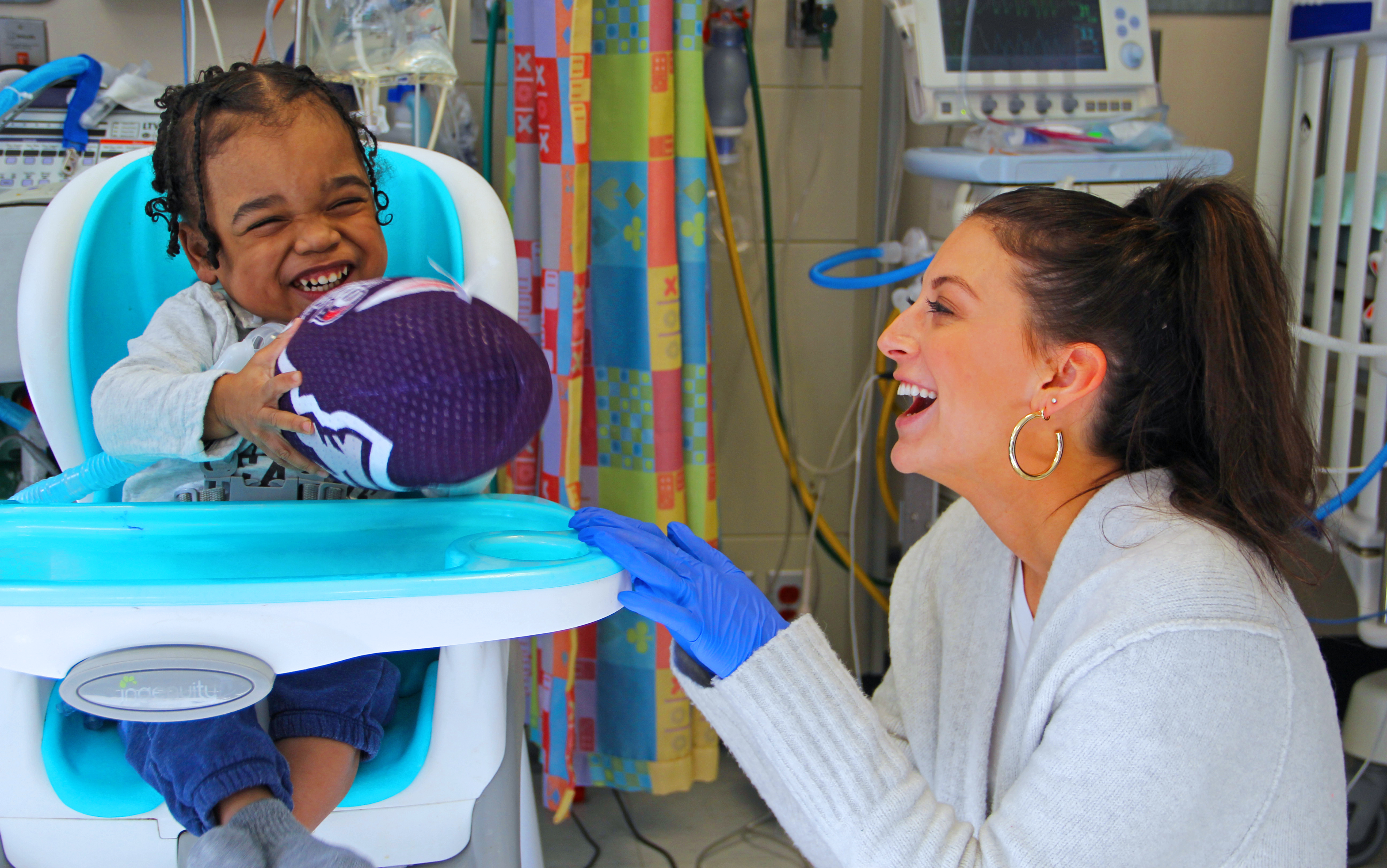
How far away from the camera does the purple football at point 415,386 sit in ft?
2.42

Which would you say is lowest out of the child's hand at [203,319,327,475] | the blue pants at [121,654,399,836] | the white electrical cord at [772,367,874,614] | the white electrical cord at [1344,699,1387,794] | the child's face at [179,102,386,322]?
the white electrical cord at [1344,699,1387,794]

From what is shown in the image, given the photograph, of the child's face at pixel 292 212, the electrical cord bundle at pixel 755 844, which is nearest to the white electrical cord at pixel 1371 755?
the electrical cord bundle at pixel 755 844

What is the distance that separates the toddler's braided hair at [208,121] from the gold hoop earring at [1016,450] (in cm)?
65

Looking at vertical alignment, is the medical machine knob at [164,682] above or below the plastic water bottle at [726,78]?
below

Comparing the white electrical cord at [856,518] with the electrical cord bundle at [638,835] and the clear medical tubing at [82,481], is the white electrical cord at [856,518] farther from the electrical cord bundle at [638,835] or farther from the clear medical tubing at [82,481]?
the clear medical tubing at [82,481]

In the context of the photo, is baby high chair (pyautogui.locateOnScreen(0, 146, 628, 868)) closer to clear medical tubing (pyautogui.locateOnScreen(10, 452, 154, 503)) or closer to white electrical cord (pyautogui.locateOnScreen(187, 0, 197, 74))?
clear medical tubing (pyautogui.locateOnScreen(10, 452, 154, 503))

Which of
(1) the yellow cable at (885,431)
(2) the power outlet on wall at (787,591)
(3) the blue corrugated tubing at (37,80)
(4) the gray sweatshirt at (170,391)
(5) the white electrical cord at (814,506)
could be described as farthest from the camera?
(2) the power outlet on wall at (787,591)

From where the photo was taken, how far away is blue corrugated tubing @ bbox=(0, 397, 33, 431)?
146 centimetres

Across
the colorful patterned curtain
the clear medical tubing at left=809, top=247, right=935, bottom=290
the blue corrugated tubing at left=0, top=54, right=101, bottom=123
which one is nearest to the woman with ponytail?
the clear medical tubing at left=809, top=247, right=935, bottom=290

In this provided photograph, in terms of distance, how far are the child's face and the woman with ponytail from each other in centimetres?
40

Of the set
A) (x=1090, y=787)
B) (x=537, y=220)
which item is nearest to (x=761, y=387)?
(x=537, y=220)

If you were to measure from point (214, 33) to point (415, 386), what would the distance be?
1257mm

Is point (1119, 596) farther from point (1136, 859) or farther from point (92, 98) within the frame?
point (92, 98)

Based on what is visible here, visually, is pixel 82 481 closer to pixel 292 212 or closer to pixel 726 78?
pixel 292 212
